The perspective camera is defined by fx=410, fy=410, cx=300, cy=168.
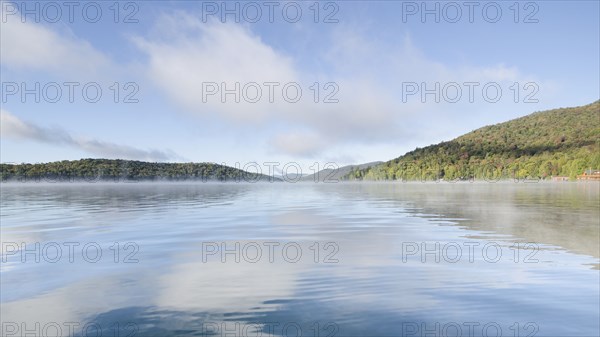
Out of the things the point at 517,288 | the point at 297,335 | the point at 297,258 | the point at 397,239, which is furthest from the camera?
the point at 397,239

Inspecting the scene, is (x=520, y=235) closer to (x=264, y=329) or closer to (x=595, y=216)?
(x=595, y=216)

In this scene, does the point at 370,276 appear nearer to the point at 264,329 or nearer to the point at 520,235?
the point at 264,329

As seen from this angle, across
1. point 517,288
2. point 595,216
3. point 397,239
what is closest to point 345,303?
point 517,288

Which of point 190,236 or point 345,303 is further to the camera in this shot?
point 190,236

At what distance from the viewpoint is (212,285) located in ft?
38.0

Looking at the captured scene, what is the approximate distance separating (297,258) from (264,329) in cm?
703

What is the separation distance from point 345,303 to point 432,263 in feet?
18.3

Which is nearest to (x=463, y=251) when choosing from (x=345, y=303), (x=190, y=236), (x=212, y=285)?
(x=345, y=303)

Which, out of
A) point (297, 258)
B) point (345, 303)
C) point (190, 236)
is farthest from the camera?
point (190, 236)

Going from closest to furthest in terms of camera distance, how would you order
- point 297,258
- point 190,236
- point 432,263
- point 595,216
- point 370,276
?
1. point 370,276
2. point 432,263
3. point 297,258
4. point 190,236
5. point 595,216

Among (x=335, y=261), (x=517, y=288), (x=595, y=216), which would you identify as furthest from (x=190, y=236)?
(x=595, y=216)

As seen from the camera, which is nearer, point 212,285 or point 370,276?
point 212,285

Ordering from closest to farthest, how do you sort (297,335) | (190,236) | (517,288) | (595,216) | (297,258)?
(297,335) < (517,288) < (297,258) < (190,236) < (595,216)

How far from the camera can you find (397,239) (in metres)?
19.2
